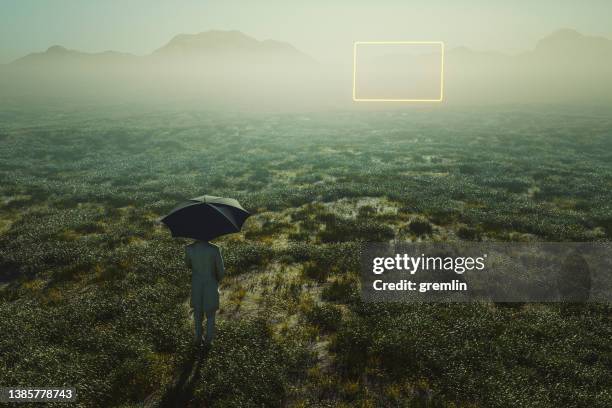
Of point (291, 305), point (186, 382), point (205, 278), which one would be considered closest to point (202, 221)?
point (205, 278)

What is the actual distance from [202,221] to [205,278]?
1.33 metres

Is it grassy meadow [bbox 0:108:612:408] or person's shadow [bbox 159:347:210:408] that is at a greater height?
grassy meadow [bbox 0:108:612:408]

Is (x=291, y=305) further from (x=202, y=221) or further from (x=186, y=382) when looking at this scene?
(x=202, y=221)

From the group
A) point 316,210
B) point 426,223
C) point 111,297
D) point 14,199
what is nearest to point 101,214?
point 14,199

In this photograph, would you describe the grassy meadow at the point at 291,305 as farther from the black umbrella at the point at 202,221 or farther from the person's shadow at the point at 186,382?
the black umbrella at the point at 202,221

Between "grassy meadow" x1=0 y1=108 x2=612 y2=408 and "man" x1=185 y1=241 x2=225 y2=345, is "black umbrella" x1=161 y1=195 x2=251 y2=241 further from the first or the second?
"grassy meadow" x1=0 y1=108 x2=612 y2=408

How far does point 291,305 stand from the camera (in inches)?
381

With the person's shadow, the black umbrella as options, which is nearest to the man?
the person's shadow

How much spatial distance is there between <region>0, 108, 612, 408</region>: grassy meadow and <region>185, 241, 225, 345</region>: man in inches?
21.8

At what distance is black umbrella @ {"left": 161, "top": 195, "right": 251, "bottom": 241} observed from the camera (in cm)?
715

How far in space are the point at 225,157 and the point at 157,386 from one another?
31.8 meters

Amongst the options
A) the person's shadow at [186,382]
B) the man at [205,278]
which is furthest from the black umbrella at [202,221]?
the person's shadow at [186,382]

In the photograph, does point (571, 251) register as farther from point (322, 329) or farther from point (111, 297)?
point (111, 297)

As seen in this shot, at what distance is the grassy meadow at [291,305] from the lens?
22.6 feet
